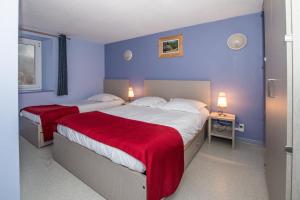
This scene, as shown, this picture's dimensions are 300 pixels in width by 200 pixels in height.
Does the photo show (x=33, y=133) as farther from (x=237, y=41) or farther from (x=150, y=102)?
(x=237, y=41)

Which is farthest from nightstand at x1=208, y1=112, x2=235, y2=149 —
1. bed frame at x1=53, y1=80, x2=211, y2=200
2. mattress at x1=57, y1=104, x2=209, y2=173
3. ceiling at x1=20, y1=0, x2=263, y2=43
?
ceiling at x1=20, y1=0, x2=263, y2=43

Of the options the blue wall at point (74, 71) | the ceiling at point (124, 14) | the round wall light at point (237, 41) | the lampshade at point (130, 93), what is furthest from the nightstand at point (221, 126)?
the blue wall at point (74, 71)

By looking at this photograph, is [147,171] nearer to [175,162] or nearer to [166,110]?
[175,162]

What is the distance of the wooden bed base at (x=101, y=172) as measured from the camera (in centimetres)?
135

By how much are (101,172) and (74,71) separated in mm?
3302

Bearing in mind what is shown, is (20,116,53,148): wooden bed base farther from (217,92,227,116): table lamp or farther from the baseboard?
the baseboard

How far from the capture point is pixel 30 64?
3711mm

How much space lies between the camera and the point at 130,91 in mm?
4039

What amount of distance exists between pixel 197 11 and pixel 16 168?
2842 millimetres

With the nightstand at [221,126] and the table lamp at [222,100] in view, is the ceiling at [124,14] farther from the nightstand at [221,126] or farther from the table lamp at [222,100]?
the nightstand at [221,126]

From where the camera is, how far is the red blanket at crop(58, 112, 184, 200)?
132 centimetres

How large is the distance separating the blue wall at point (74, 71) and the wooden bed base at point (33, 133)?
0.65 m

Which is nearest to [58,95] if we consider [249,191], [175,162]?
[175,162]

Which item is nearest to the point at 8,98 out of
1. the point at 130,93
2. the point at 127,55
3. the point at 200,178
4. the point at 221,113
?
the point at 200,178
